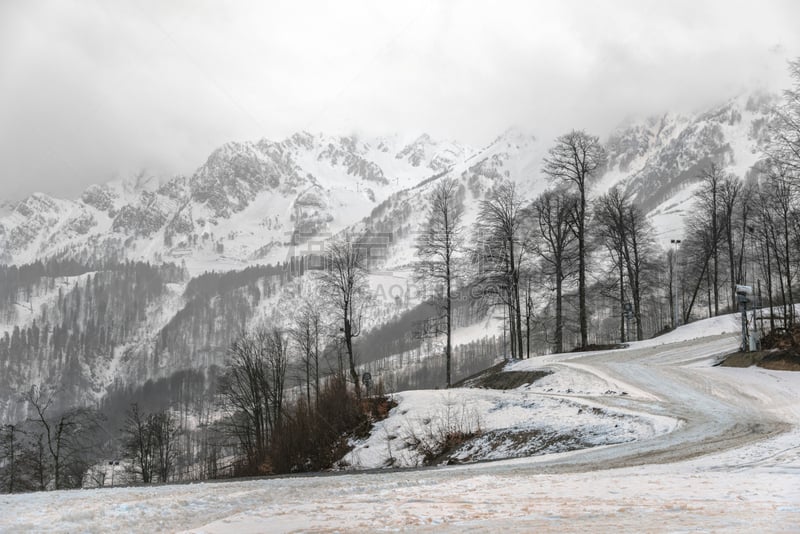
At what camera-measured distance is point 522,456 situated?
15148mm

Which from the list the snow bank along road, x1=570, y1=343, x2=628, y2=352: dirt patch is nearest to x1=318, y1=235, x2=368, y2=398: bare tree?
x1=570, y1=343, x2=628, y2=352: dirt patch

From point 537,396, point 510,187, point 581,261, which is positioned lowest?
point 537,396

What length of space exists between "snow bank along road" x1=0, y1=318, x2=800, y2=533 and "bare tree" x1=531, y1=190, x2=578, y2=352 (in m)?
18.2

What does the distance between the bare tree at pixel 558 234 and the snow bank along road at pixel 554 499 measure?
716 inches

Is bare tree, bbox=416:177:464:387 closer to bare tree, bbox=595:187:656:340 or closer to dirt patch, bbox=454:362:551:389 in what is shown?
dirt patch, bbox=454:362:551:389

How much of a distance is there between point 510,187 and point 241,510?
2992 cm

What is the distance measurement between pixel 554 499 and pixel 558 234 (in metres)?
27.9

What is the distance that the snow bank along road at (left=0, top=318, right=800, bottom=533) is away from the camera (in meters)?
6.09

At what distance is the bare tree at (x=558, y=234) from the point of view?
33.5 meters

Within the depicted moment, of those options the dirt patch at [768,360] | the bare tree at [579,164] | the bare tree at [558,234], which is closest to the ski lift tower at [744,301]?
the dirt patch at [768,360]

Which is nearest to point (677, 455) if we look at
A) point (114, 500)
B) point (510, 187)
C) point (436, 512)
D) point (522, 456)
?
point (522, 456)

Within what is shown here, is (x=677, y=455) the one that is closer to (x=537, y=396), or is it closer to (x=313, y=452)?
(x=537, y=396)

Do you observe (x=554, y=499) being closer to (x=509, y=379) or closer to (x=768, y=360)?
(x=768, y=360)

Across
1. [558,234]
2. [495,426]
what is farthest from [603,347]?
[495,426]
